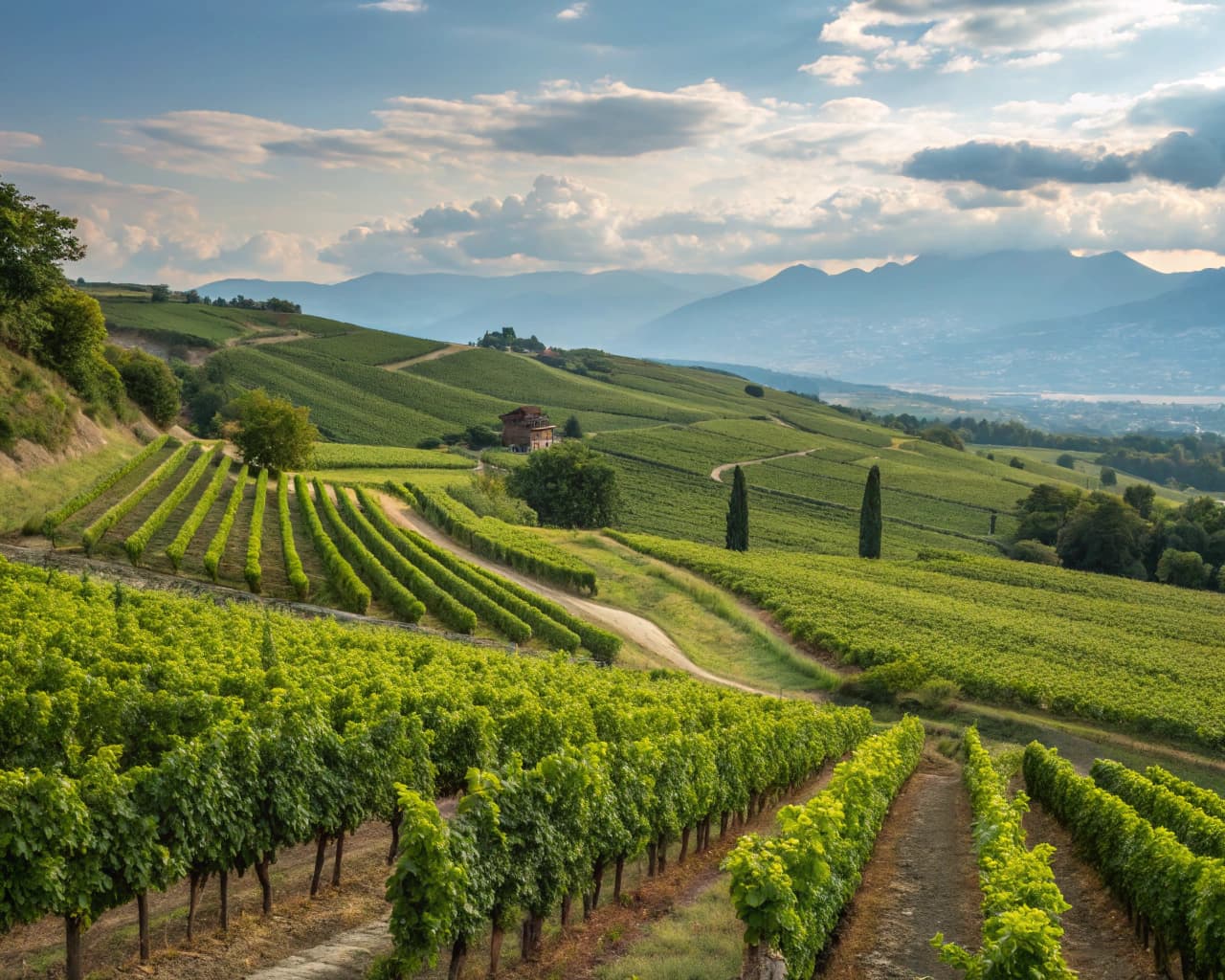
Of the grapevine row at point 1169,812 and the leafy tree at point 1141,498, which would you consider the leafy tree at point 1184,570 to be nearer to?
the leafy tree at point 1141,498

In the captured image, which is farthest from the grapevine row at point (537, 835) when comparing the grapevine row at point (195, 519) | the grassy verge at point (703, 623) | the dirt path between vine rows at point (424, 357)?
the dirt path between vine rows at point (424, 357)

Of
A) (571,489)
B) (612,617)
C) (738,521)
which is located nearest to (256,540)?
(612,617)

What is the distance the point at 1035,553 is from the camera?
96.1 meters

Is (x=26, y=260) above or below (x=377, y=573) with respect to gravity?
above

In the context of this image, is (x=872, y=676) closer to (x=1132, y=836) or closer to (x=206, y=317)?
(x=1132, y=836)

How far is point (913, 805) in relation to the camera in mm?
29594

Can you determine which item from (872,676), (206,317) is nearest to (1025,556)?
(872,676)

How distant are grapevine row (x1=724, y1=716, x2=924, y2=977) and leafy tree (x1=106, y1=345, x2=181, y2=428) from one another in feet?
246

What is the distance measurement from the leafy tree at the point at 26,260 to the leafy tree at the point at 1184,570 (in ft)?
299

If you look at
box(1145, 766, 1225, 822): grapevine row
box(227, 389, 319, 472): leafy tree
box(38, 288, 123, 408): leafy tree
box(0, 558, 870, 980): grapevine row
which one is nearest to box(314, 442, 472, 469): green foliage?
box(227, 389, 319, 472): leafy tree

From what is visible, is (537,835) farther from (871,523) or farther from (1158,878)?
(871,523)

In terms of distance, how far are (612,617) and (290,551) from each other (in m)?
16.9

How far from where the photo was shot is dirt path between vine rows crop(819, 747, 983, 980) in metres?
15.7

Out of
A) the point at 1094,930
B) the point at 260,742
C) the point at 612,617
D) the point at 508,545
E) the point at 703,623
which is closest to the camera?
the point at 260,742
